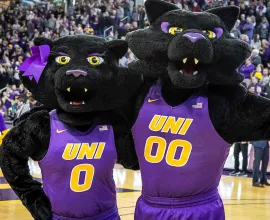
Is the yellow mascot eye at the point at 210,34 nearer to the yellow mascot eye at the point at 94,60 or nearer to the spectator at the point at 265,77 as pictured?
the yellow mascot eye at the point at 94,60

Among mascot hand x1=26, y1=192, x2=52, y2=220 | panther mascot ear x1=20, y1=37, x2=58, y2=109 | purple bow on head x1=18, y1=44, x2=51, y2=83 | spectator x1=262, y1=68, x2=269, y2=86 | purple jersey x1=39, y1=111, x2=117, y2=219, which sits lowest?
spectator x1=262, y1=68, x2=269, y2=86

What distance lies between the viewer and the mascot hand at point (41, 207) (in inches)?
116

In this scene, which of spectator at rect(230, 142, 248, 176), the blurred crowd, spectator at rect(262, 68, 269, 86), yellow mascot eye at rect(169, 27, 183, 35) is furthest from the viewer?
the blurred crowd

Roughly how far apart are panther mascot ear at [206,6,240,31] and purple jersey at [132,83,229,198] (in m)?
0.45

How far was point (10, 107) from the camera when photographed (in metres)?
13.5

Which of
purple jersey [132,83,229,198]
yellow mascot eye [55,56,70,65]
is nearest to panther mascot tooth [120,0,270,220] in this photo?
purple jersey [132,83,229,198]

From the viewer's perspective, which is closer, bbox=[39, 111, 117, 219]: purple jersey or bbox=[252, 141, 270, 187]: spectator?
bbox=[39, 111, 117, 219]: purple jersey

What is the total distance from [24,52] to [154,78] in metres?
14.7

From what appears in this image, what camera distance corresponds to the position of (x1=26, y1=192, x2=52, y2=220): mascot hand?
2.95 metres

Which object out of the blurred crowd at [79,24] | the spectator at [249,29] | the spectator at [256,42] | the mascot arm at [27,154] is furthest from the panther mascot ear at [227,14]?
the spectator at [249,29]

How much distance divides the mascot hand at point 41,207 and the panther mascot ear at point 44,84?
0.51 m

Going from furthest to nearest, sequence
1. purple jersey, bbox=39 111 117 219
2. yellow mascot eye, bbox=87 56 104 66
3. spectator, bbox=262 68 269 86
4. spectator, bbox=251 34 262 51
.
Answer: spectator, bbox=251 34 262 51, spectator, bbox=262 68 269 86, yellow mascot eye, bbox=87 56 104 66, purple jersey, bbox=39 111 117 219

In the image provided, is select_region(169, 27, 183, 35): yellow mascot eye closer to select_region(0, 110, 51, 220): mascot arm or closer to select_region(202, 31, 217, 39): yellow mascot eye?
select_region(202, 31, 217, 39): yellow mascot eye

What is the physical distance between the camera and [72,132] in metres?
2.96
